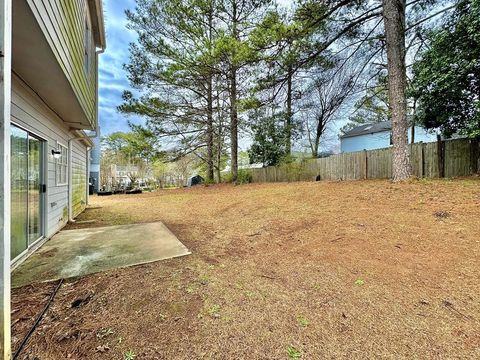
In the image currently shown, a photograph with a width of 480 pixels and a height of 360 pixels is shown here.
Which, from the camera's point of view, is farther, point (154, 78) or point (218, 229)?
point (154, 78)

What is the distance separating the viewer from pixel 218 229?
5.16 meters

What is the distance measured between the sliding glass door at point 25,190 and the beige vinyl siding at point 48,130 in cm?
17

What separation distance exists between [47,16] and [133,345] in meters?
3.16

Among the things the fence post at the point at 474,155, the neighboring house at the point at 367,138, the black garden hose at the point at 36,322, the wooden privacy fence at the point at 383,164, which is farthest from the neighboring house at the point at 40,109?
the neighboring house at the point at 367,138

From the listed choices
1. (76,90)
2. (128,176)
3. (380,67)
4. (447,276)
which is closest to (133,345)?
(447,276)

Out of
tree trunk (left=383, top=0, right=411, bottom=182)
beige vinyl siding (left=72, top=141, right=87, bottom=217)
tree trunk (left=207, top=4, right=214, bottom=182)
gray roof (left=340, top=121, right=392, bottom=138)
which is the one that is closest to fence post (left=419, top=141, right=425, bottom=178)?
tree trunk (left=383, top=0, right=411, bottom=182)

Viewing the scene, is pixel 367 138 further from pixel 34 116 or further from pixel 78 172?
pixel 34 116

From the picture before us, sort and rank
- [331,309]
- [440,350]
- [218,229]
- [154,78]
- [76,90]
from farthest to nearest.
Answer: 1. [154,78]
2. [218,229]
3. [76,90]
4. [331,309]
5. [440,350]

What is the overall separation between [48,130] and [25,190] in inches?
63.9

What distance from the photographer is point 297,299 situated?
Answer: 2.26 m

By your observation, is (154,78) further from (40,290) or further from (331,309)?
(331,309)

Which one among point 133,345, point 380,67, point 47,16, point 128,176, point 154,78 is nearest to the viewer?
point 133,345

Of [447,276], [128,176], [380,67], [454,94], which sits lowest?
[447,276]

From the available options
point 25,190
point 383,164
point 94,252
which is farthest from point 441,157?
point 25,190
